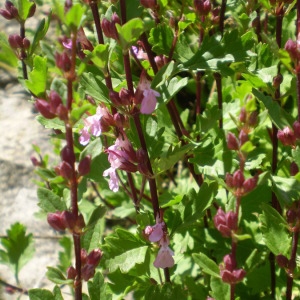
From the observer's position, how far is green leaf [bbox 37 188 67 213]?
1018 millimetres

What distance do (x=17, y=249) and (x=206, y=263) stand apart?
2.75ft

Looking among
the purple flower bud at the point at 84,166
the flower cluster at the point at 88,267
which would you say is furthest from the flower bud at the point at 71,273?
the purple flower bud at the point at 84,166

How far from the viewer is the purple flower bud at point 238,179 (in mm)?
906

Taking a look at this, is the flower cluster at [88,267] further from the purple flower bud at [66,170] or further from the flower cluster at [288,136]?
the flower cluster at [288,136]

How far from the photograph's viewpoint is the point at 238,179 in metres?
0.91

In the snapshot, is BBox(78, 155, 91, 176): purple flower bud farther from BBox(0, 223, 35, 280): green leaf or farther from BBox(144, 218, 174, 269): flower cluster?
BBox(0, 223, 35, 280): green leaf

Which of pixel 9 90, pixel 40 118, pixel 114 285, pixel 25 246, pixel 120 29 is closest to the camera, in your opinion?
pixel 120 29

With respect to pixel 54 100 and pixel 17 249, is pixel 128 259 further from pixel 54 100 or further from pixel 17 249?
pixel 17 249

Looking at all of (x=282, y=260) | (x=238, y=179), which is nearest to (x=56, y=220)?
(x=238, y=179)

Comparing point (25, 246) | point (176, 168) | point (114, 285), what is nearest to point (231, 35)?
point (114, 285)

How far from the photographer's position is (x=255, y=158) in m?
1.27

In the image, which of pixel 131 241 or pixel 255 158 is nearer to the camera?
pixel 131 241

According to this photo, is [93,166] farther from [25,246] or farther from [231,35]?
[25,246]

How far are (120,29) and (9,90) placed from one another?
7.13 ft
